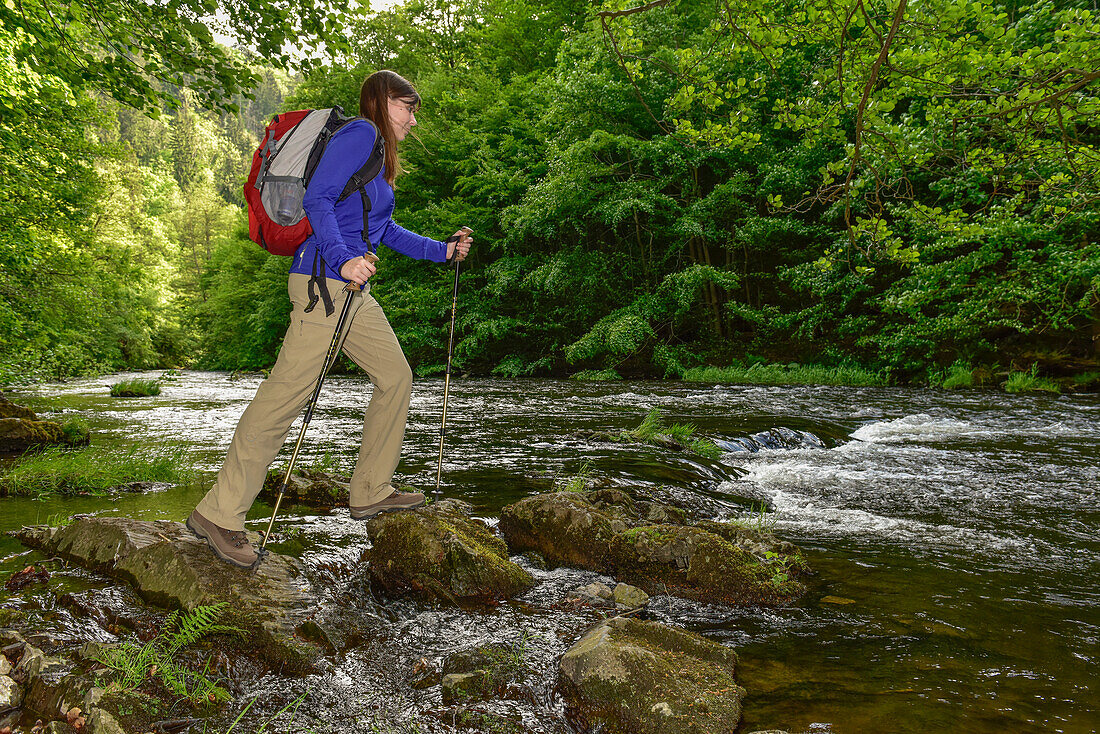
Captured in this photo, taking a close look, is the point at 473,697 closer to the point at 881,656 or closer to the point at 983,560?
the point at 881,656

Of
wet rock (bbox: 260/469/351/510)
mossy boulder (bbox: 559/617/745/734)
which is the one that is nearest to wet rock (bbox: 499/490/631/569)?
mossy boulder (bbox: 559/617/745/734)

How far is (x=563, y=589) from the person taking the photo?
12.7 ft

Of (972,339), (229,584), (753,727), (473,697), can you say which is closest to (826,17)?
(753,727)

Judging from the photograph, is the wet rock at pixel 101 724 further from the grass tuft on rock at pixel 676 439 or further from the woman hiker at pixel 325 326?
the grass tuft on rock at pixel 676 439

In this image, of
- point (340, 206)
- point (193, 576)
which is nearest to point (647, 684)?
point (193, 576)

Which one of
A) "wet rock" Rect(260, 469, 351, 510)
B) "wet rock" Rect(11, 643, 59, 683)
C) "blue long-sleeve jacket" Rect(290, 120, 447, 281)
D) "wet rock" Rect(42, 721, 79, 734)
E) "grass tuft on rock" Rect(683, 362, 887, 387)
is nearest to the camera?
"wet rock" Rect(42, 721, 79, 734)

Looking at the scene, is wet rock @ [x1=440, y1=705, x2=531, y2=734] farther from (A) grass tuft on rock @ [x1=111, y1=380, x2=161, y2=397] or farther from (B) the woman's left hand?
(A) grass tuft on rock @ [x1=111, y1=380, x2=161, y2=397]

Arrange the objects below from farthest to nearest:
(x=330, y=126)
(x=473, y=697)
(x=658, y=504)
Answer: (x=658, y=504) → (x=330, y=126) → (x=473, y=697)

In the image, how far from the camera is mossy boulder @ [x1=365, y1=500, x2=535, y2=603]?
143 inches

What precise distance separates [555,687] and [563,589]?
3.72 ft

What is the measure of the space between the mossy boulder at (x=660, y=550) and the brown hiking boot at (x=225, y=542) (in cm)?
191

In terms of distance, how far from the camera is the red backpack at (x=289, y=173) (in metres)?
3.22

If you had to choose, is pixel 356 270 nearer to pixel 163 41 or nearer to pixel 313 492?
pixel 313 492

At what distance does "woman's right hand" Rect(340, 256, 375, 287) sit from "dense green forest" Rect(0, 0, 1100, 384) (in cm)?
177
